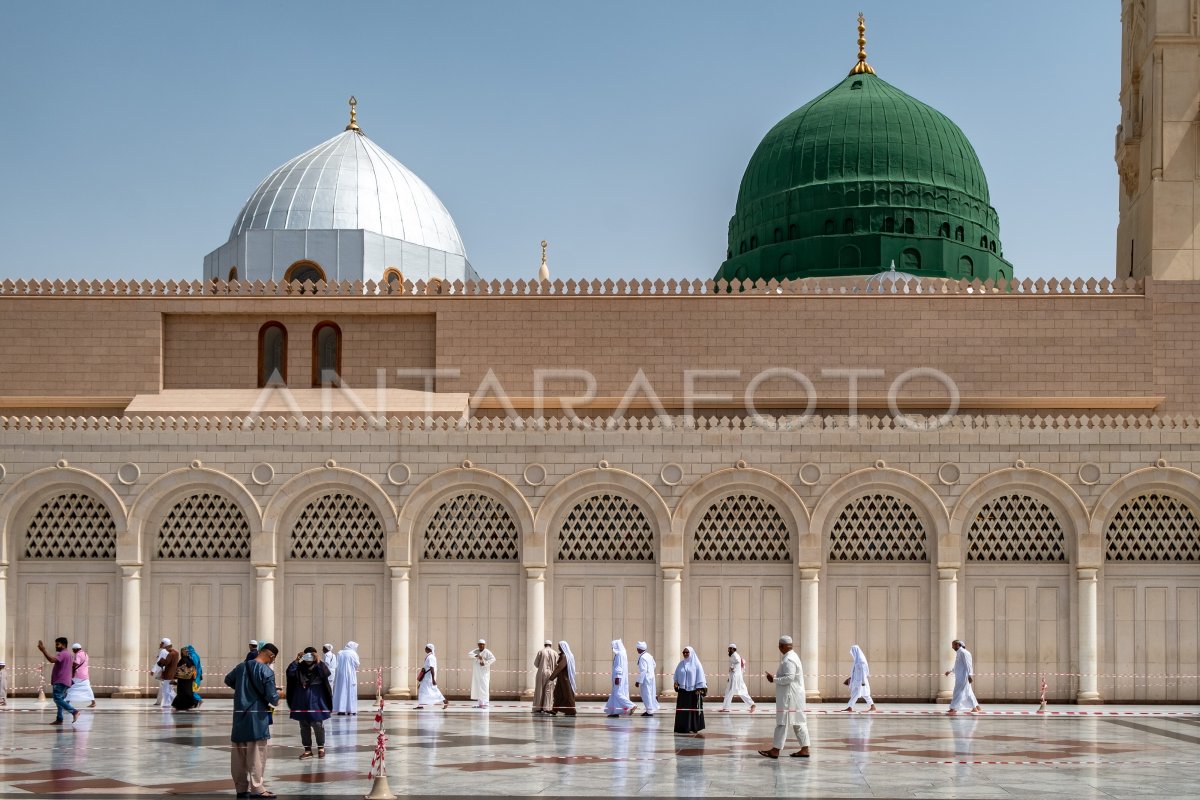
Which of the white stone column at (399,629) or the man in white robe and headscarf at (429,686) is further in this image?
the white stone column at (399,629)

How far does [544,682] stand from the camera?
840 inches

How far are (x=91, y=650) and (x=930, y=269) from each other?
834 inches

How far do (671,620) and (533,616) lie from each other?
6.54ft

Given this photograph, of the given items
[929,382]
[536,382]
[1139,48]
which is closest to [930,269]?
[1139,48]

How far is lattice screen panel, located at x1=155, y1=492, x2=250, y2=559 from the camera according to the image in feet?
77.2

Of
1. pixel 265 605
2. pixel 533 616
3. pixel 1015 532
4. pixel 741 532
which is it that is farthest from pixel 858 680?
pixel 265 605

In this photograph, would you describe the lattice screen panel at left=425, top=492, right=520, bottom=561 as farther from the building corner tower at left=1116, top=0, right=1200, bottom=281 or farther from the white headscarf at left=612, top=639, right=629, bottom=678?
the building corner tower at left=1116, top=0, right=1200, bottom=281

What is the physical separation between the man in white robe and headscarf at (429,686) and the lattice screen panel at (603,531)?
245 cm

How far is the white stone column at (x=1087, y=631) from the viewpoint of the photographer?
2270 cm

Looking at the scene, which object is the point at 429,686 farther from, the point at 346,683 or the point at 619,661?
the point at 619,661

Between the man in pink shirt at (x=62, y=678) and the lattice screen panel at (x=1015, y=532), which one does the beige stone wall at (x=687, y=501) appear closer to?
the lattice screen panel at (x=1015, y=532)

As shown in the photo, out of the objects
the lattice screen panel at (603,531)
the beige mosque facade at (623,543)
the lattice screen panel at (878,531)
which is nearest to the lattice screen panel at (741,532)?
the beige mosque facade at (623,543)

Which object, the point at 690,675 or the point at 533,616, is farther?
the point at 533,616

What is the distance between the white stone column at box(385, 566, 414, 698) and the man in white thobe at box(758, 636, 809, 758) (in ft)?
27.4
